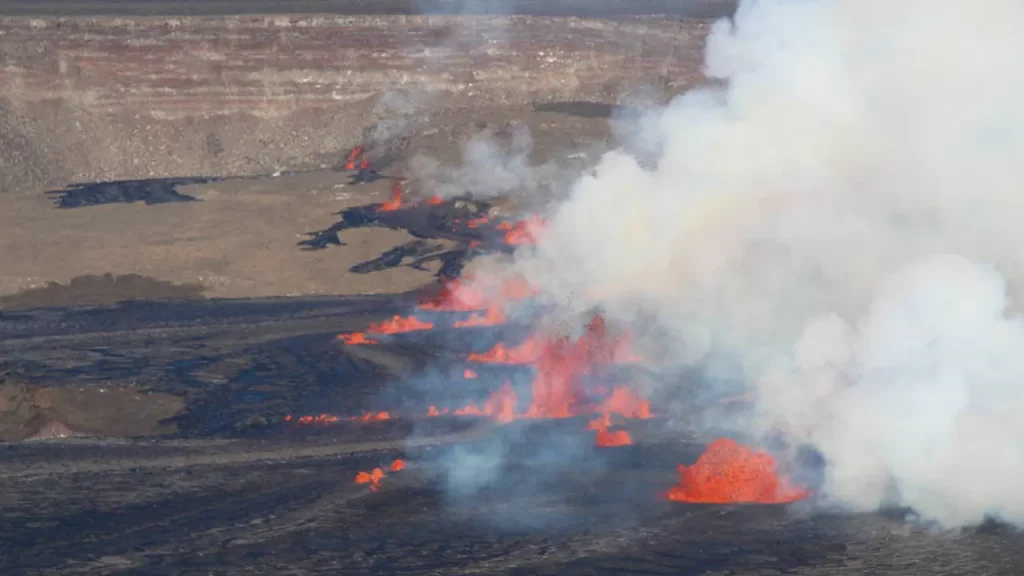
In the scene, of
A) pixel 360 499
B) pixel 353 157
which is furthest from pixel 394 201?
pixel 360 499

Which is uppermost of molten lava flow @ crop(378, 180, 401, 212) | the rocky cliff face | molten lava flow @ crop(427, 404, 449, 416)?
the rocky cliff face

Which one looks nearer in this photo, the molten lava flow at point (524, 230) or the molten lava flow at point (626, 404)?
the molten lava flow at point (626, 404)

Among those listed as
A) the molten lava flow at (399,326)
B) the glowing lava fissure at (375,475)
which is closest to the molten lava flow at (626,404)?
the glowing lava fissure at (375,475)

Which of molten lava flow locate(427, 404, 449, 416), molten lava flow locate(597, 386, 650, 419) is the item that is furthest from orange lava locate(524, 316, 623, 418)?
molten lava flow locate(427, 404, 449, 416)

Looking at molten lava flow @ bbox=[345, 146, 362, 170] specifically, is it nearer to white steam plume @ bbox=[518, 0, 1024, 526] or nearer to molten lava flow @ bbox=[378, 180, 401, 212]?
molten lava flow @ bbox=[378, 180, 401, 212]

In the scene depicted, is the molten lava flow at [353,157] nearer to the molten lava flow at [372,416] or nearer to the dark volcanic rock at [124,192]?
the dark volcanic rock at [124,192]

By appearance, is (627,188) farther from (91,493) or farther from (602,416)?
(91,493)

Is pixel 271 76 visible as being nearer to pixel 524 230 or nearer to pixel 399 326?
pixel 524 230
